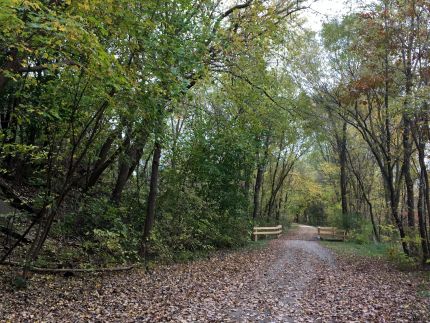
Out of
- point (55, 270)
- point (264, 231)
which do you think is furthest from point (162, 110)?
point (264, 231)

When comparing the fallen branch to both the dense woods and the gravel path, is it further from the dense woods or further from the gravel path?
the gravel path

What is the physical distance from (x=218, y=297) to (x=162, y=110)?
14.3 ft

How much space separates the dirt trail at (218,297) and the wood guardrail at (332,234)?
47.2ft

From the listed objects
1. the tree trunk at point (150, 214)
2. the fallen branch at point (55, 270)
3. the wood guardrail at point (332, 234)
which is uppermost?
the tree trunk at point (150, 214)

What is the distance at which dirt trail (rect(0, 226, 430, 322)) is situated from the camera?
612 cm

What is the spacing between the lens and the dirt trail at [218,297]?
20.1 ft

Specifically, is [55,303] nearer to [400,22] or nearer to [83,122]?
[83,122]

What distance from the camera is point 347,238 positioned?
2425cm

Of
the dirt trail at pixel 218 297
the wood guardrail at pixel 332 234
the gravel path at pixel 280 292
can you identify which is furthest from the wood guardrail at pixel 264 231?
the dirt trail at pixel 218 297

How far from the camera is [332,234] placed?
25.5 metres

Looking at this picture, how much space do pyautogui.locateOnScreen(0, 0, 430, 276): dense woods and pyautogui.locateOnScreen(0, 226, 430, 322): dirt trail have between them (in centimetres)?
92

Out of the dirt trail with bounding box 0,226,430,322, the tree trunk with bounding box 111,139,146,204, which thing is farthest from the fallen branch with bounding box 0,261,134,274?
the tree trunk with bounding box 111,139,146,204

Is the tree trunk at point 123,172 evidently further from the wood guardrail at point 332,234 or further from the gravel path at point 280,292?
the wood guardrail at point 332,234

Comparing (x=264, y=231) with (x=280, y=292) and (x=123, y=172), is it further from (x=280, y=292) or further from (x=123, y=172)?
(x=280, y=292)
